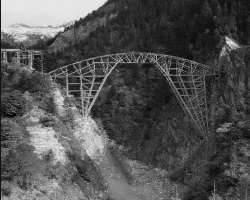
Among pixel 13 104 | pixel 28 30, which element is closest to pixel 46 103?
pixel 13 104

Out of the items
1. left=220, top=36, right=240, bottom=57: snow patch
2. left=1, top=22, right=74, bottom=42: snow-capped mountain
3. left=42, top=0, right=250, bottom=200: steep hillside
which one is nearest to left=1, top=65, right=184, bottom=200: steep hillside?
left=42, top=0, right=250, bottom=200: steep hillside

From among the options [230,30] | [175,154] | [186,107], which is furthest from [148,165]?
[230,30]

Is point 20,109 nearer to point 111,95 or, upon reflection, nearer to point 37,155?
point 37,155

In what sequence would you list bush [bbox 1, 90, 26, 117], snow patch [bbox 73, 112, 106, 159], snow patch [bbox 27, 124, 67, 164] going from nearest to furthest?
snow patch [bbox 27, 124, 67, 164] → bush [bbox 1, 90, 26, 117] → snow patch [bbox 73, 112, 106, 159]

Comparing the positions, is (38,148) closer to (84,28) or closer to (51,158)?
(51,158)

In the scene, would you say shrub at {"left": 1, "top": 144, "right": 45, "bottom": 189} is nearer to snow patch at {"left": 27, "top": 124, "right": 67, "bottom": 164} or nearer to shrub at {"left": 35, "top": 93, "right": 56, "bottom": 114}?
snow patch at {"left": 27, "top": 124, "right": 67, "bottom": 164}
